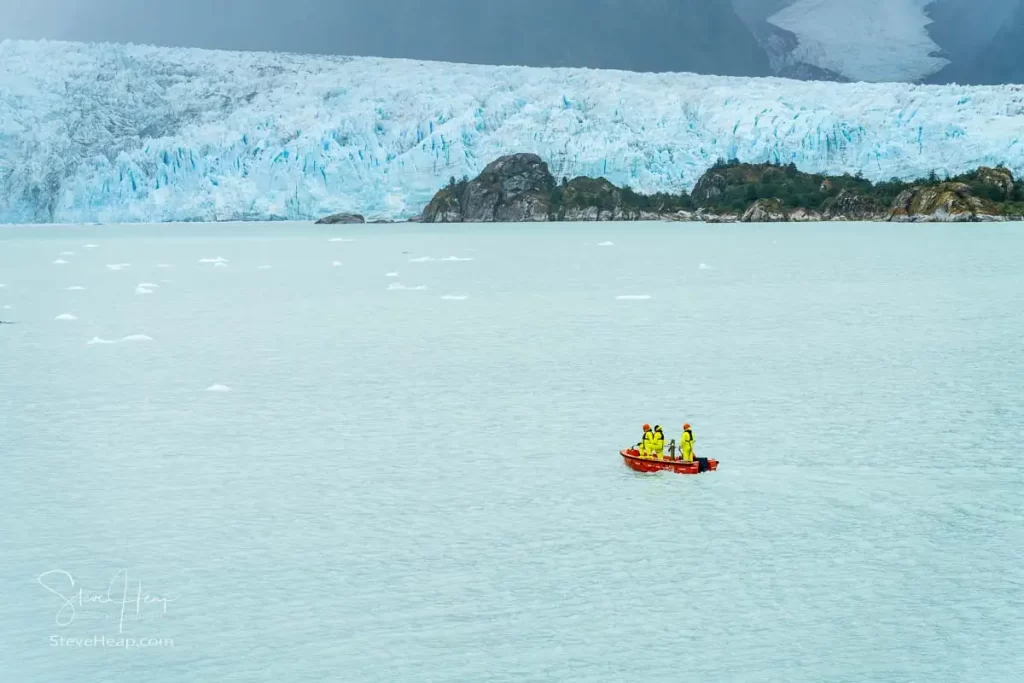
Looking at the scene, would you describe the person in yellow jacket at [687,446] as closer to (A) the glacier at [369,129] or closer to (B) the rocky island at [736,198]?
(A) the glacier at [369,129]

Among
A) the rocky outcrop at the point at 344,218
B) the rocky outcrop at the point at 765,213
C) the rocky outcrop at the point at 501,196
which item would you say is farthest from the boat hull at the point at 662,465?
the rocky outcrop at the point at 765,213

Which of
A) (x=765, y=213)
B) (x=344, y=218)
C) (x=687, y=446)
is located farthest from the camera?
(x=765, y=213)

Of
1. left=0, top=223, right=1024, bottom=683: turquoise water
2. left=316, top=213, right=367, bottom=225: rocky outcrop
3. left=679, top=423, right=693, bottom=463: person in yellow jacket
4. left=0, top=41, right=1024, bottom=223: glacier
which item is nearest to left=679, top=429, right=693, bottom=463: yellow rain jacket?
left=679, top=423, right=693, bottom=463: person in yellow jacket

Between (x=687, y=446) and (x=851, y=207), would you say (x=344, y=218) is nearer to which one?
(x=851, y=207)

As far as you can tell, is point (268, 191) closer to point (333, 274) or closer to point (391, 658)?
point (333, 274)

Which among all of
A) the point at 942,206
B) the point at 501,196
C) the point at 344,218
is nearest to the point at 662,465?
the point at 344,218

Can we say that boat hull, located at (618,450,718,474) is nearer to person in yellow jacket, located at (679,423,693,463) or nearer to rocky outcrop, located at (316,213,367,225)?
person in yellow jacket, located at (679,423,693,463)
